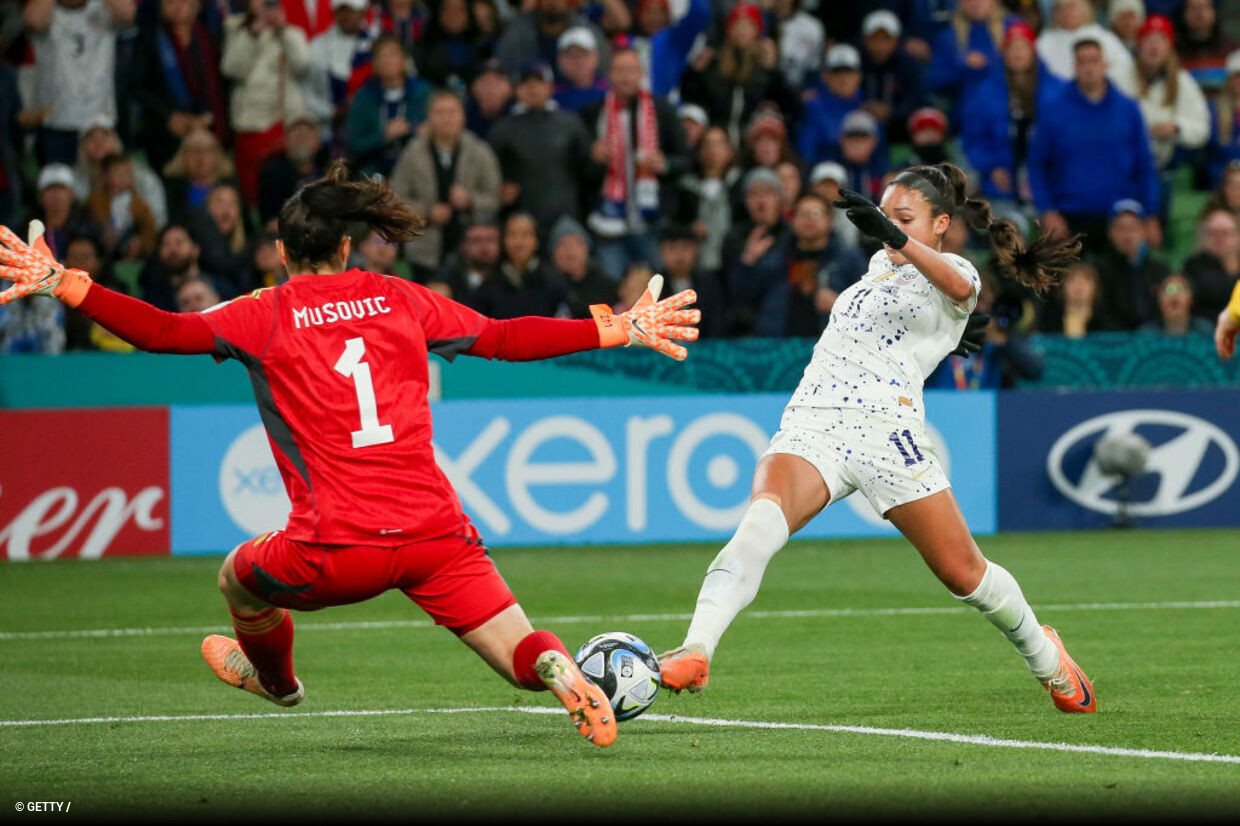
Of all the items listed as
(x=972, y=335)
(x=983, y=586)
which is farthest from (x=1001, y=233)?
(x=983, y=586)

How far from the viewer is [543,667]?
241 inches

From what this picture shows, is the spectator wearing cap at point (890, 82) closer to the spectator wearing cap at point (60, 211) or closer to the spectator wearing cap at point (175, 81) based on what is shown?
the spectator wearing cap at point (175, 81)

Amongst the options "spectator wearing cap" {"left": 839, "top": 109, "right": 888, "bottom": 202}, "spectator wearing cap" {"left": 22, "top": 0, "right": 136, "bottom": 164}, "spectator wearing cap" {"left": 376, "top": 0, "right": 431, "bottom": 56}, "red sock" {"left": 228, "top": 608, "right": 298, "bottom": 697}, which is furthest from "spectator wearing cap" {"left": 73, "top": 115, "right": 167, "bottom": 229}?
"red sock" {"left": 228, "top": 608, "right": 298, "bottom": 697}

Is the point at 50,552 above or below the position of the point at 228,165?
below

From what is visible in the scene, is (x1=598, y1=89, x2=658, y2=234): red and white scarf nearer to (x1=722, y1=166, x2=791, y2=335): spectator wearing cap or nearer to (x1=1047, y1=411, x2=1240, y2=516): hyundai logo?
(x1=722, y1=166, x2=791, y2=335): spectator wearing cap

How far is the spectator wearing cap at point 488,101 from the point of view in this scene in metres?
17.5

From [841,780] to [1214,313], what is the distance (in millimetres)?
11637

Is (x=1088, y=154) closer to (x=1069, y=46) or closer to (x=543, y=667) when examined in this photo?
(x=1069, y=46)

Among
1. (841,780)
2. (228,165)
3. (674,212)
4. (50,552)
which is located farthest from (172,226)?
(841,780)

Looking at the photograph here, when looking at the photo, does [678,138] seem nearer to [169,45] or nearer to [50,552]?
[169,45]

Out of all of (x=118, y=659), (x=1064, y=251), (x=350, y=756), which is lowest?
(x=118, y=659)

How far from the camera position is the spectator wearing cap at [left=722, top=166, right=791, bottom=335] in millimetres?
16219

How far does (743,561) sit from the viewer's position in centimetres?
702

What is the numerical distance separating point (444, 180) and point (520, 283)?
136cm
